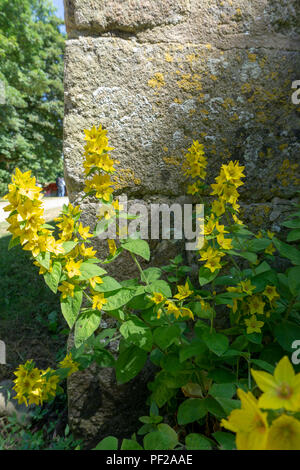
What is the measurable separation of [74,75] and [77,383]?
5.20 feet

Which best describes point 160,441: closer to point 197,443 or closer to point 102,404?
point 197,443

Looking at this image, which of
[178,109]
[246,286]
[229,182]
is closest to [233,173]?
[229,182]

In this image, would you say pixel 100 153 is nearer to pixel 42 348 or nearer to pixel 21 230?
pixel 21 230

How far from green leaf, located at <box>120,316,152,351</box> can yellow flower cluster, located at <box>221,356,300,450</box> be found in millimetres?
593

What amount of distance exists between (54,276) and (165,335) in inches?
18.5

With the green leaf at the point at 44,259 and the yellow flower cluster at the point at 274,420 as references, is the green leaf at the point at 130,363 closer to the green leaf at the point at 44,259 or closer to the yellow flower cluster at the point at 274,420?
the green leaf at the point at 44,259

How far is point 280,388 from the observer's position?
1.73 ft

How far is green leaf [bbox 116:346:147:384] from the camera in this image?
1.17m

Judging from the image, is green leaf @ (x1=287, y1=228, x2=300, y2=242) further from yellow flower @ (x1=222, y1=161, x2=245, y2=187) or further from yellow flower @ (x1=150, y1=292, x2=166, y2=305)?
yellow flower @ (x1=150, y1=292, x2=166, y2=305)

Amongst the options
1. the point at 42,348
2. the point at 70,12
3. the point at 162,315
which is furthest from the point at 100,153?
the point at 42,348

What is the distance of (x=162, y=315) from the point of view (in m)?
1.16

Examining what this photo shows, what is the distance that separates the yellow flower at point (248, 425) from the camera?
0.49 metres

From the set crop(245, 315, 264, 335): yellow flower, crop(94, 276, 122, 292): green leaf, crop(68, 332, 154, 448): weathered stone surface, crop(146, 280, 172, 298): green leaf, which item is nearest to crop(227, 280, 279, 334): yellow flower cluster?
crop(245, 315, 264, 335): yellow flower

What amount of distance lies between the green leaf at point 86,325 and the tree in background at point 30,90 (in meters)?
11.0
